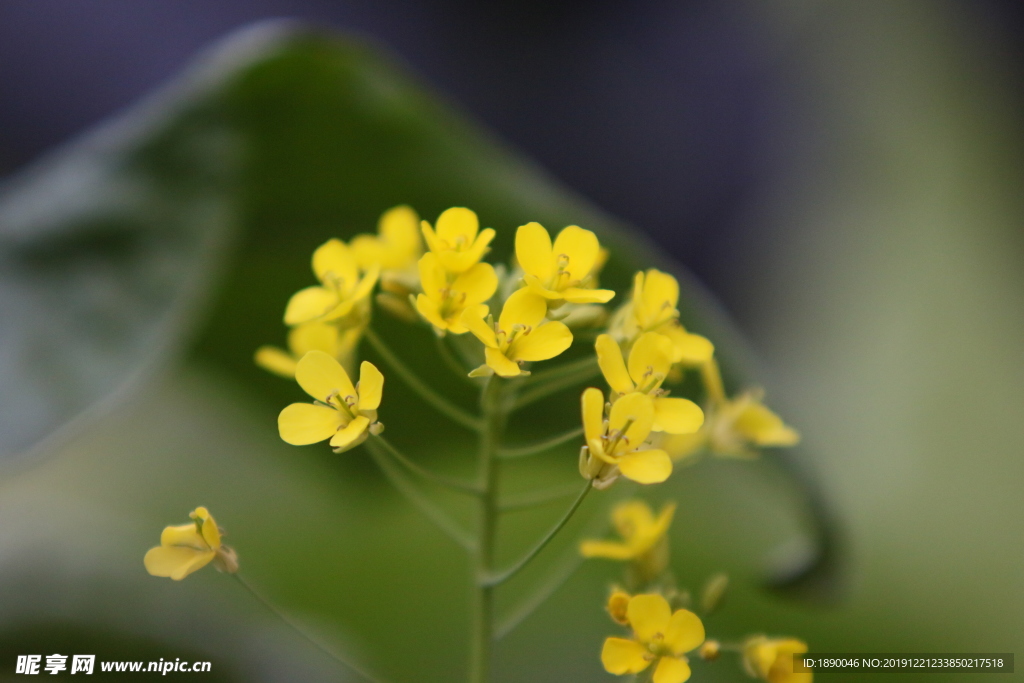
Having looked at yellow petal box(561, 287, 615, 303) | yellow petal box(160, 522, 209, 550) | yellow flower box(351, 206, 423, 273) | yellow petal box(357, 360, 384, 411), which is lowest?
yellow petal box(160, 522, 209, 550)

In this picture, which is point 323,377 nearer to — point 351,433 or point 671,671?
point 351,433

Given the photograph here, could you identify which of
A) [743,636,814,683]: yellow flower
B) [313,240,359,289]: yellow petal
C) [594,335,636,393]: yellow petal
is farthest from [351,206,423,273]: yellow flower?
[743,636,814,683]: yellow flower


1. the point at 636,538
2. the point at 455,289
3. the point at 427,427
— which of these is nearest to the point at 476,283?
the point at 455,289

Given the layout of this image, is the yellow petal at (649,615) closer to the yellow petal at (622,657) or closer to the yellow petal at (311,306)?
the yellow petal at (622,657)

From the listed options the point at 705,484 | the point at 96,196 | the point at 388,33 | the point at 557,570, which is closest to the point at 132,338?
the point at 96,196

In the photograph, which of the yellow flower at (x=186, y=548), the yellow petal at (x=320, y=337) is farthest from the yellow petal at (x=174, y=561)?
the yellow petal at (x=320, y=337)

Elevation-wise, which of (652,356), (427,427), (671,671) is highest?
(427,427)

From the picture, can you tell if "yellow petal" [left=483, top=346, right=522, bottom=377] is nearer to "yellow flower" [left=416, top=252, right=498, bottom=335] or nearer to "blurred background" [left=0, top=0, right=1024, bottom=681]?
"yellow flower" [left=416, top=252, right=498, bottom=335]
